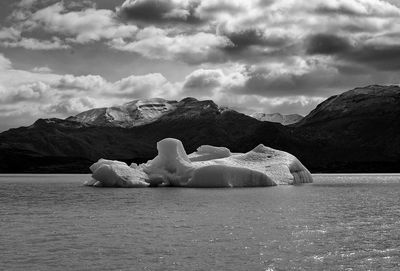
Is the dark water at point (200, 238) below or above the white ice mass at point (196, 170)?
below

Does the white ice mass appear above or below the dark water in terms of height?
above

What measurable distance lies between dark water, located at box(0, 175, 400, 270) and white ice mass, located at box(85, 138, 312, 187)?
2588cm

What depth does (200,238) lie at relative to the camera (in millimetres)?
26547

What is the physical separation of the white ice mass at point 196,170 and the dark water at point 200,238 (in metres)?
25.9

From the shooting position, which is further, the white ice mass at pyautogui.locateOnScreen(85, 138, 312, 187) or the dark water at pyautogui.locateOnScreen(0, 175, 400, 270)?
the white ice mass at pyautogui.locateOnScreen(85, 138, 312, 187)

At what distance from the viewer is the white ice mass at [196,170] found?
69.2 m

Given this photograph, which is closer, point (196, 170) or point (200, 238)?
point (200, 238)

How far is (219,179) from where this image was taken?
69625 millimetres

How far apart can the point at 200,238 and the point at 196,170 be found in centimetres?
4196

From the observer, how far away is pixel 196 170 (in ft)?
225

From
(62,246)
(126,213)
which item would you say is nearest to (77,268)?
(62,246)

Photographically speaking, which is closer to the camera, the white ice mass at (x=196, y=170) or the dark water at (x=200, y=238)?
the dark water at (x=200, y=238)

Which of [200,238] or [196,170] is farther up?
[196,170]

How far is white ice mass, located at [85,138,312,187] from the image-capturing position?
227 feet
